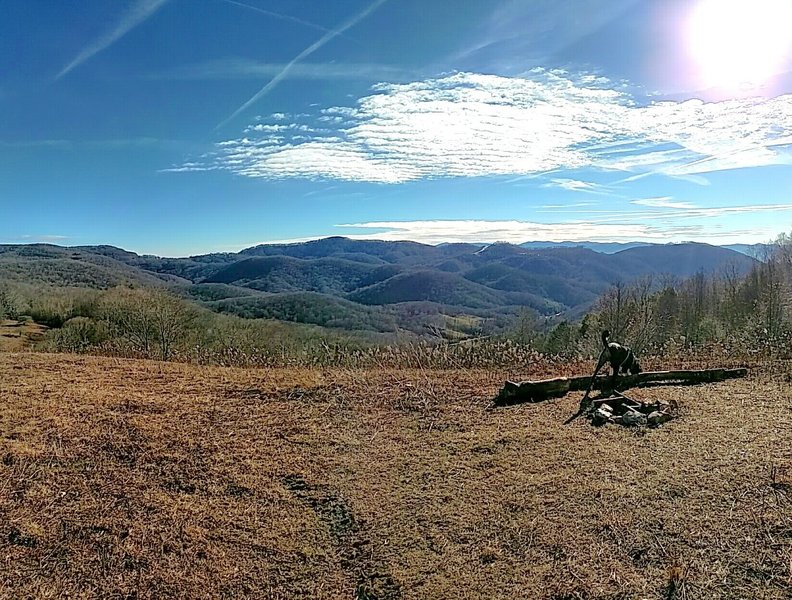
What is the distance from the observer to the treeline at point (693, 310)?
2277 centimetres

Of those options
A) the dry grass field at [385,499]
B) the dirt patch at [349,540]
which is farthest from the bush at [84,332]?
the dirt patch at [349,540]

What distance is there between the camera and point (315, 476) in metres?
5.14

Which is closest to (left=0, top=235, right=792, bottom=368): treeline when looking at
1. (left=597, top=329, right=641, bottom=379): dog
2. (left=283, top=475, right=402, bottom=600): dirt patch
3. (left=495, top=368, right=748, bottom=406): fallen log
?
(left=495, top=368, right=748, bottom=406): fallen log

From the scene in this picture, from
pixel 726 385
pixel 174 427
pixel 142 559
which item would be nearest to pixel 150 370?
pixel 174 427

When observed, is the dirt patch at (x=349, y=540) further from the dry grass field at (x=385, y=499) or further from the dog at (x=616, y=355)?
the dog at (x=616, y=355)

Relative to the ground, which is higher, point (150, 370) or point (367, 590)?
point (150, 370)

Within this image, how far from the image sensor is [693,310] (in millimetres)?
38156

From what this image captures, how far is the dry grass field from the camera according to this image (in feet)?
11.7

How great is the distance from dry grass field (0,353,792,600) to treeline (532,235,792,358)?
43.1 ft

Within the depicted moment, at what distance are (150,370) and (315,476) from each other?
5061mm

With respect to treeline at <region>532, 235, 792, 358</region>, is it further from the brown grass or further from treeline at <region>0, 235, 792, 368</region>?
the brown grass

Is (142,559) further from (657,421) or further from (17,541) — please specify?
(657,421)

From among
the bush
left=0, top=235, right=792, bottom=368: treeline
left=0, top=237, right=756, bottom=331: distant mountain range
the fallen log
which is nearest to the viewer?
the fallen log

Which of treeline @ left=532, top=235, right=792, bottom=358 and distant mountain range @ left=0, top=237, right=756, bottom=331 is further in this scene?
distant mountain range @ left=0, top=237, right=756, bottom=331
